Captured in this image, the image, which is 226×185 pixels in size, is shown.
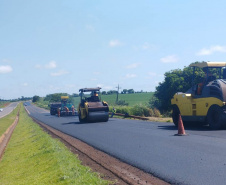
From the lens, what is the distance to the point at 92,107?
83.5ft

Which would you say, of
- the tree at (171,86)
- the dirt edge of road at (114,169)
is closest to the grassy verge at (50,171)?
the dirt edge of road at (114,169)

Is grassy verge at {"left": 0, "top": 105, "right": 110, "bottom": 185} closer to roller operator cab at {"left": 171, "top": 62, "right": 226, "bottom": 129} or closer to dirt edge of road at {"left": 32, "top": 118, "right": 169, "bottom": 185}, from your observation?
dirt edge of road at {"left": 32, "top": 118, "right": 169, "bottom": 185}

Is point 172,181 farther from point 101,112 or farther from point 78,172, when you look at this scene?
point 101,112

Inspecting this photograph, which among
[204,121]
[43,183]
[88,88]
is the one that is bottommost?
[43,183]

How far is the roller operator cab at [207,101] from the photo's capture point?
14.1 m

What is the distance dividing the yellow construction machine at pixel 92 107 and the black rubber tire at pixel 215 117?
11.7 metres

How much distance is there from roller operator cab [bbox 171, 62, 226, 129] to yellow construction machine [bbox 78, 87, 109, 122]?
367 inches

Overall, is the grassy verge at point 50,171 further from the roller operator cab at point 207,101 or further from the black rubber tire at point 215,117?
the roller operator cab at point 207,101

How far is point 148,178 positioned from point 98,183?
3.54ft

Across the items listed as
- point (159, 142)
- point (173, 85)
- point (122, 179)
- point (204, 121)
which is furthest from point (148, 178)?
point (173, 85)

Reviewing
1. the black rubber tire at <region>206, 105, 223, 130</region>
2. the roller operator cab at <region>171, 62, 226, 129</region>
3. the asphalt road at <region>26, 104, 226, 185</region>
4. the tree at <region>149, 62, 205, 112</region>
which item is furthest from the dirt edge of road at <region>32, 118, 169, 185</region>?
the tree at <region>149, 62, 205, 112</region>

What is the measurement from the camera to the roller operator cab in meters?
14.1

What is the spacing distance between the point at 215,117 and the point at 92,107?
1236 centimetres

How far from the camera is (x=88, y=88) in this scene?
87.8 feet
